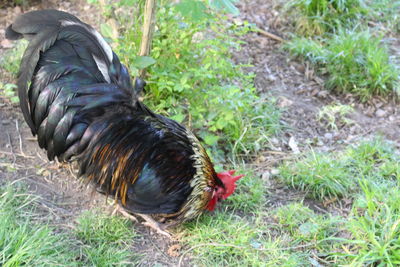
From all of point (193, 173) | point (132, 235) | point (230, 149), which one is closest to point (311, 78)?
point (230, 149)

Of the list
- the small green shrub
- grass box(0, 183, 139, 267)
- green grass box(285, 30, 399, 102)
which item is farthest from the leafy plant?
the small green shrub

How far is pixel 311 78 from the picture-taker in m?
4.95

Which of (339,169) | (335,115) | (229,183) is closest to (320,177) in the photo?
(339,169)

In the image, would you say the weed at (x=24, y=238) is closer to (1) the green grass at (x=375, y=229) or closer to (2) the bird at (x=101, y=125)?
(2) the bird at (x=101, y=125)

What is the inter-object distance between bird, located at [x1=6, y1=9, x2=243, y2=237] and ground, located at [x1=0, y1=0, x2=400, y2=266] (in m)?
0.33

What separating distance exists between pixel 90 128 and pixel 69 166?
0.74m

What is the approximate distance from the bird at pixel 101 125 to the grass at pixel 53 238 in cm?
22

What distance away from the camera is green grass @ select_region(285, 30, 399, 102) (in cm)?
471

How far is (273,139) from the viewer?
4156mm

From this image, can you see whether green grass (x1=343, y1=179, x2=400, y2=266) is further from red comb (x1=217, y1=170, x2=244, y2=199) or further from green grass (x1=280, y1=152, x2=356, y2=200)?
red comb (x1=217, y1=170, x2=244, y2=199)

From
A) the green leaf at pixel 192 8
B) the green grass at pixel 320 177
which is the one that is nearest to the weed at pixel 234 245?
the green grass at pixel 320 177

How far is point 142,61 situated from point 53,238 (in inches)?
56.6

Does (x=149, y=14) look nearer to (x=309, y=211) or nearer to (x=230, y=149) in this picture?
(x=230, y=149)

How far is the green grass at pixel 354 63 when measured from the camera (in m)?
4.71
